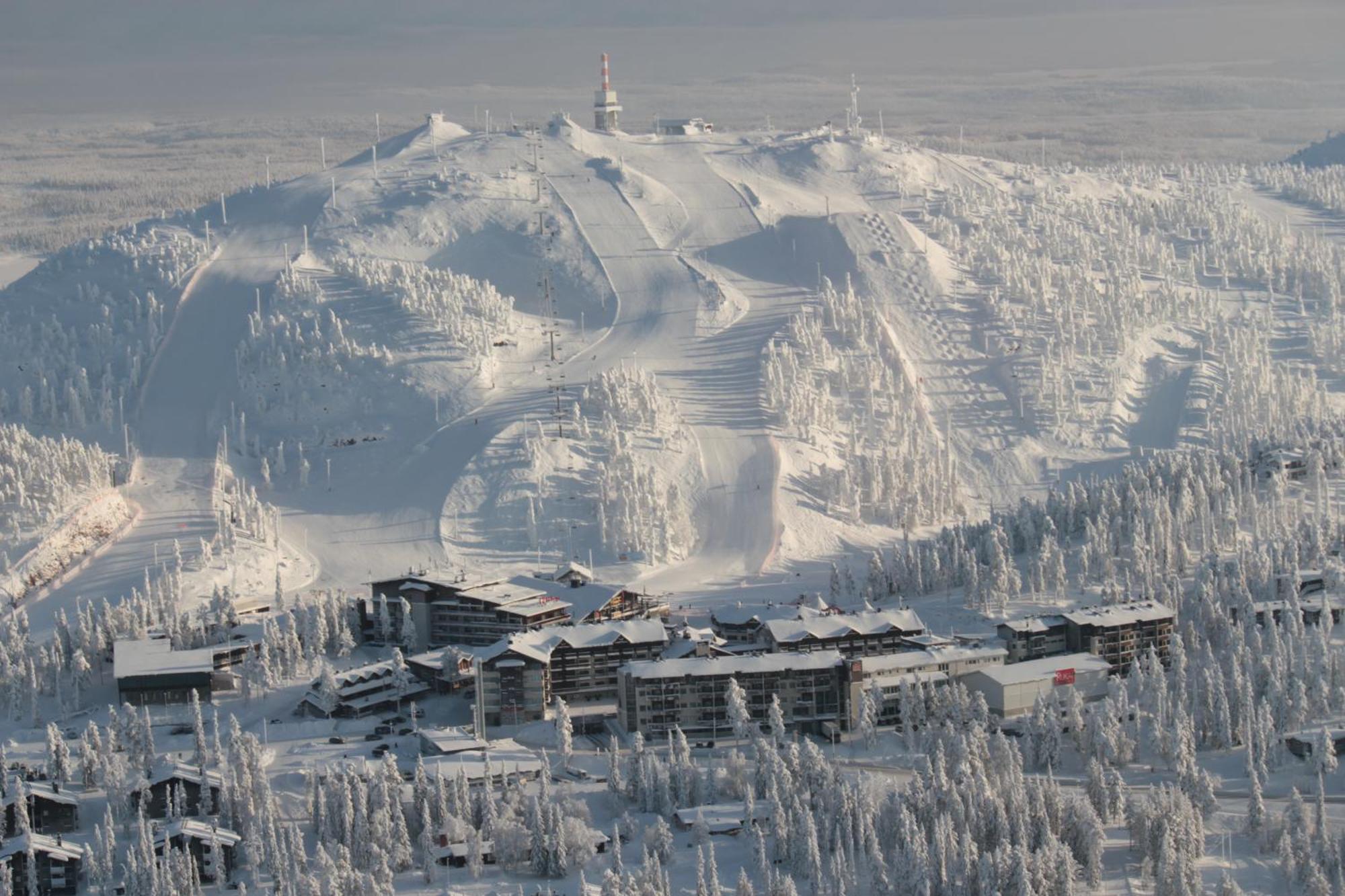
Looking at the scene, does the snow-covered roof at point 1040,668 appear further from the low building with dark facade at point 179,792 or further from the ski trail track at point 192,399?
the ski trail track at point 192,399

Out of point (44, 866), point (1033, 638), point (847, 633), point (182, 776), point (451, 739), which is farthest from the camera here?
point (1033, 638)

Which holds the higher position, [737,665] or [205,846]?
Result: [737,665]

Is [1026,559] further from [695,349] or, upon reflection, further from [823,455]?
[695,349]

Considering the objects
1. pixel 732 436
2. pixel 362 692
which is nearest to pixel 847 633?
pixel 362 692

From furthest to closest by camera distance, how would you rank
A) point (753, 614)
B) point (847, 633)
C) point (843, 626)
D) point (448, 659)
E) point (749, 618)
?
point (753, 614)
point (749, 618)
point (448, 659)
point (843, 626)
point (847, 633)

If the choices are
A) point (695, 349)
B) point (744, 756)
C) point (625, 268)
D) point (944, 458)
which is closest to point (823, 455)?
point (944, 458)

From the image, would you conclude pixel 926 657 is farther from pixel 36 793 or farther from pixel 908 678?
pixel 36 793

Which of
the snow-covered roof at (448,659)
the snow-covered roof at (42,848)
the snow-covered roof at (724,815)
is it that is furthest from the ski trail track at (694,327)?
the snow-covered roof at (42,848)
